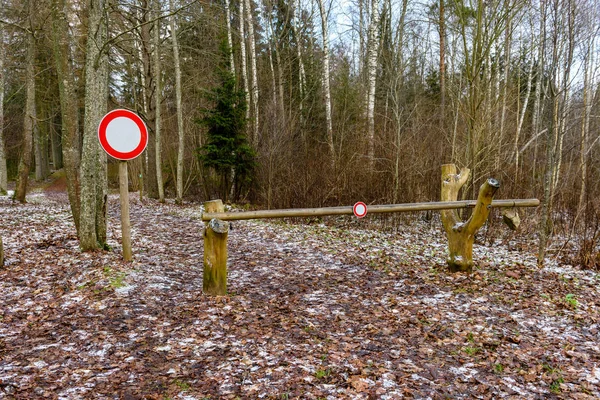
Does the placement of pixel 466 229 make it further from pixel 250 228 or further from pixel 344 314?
pixel 250 228

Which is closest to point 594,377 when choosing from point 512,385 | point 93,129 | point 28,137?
point 512,385

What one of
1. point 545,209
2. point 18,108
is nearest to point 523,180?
point 545,209

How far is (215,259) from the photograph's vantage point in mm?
4980

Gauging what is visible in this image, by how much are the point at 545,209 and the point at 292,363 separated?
5.60m

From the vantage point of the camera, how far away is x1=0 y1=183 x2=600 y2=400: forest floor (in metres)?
3.04

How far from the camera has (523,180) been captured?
11.3 metres

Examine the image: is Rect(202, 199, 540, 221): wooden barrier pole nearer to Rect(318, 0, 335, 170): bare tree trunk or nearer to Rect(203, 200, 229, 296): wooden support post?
Rect(203, 200, 229, 296): wooden support post

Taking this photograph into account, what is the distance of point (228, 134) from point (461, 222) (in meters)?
11.6

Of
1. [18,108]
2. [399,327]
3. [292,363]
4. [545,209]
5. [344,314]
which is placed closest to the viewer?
[292,363]

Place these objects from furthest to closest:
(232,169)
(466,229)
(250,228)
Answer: (232,169), (250,228), (466,229)

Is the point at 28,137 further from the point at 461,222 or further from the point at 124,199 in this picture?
the point at 461,222

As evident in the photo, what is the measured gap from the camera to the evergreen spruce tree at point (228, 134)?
15570mm

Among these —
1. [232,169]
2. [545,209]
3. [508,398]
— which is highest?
[232,169]

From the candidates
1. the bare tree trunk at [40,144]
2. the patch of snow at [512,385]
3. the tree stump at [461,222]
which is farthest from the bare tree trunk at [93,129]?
the bare tree trunk at [40,144]
